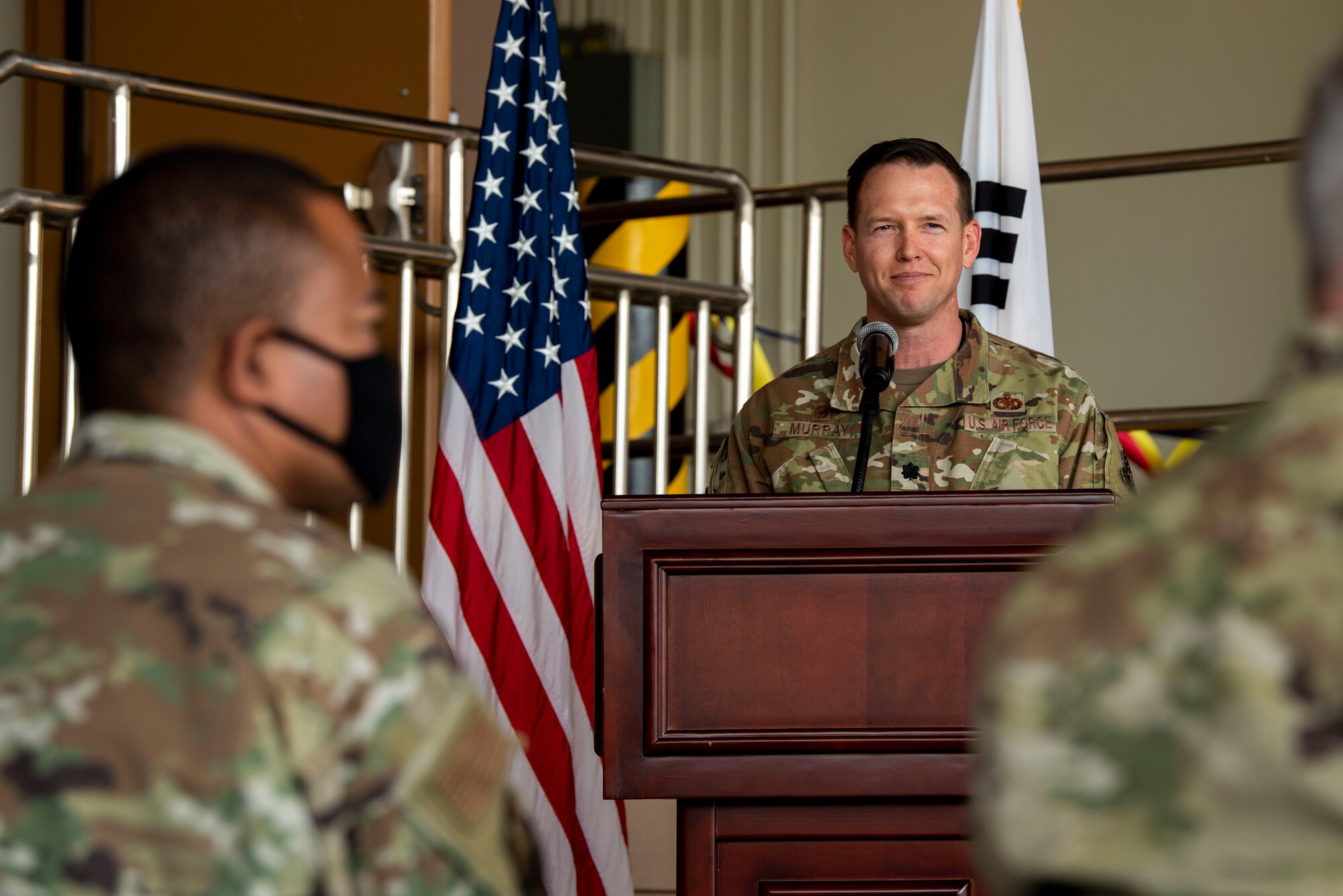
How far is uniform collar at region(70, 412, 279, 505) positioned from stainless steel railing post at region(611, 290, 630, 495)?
9.33ft

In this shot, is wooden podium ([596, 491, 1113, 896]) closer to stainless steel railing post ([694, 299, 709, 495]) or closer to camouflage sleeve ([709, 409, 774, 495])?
camouflage sleeve ([709, 409, 774, 495])

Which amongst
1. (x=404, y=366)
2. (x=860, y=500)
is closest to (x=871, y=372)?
(x=860, y=500)

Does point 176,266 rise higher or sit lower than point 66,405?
higher

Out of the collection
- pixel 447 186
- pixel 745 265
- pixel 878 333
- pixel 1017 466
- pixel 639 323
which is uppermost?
pixel 447 186

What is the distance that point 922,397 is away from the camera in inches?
116

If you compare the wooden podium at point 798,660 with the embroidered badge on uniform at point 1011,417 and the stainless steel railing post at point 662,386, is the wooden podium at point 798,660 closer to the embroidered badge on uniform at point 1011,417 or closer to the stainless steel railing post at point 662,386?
the embroidered badge on uniform at point 1011,417

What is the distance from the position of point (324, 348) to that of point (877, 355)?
1.40m

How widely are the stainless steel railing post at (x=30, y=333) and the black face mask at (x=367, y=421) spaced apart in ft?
7.64

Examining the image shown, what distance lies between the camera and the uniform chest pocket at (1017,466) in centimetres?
281

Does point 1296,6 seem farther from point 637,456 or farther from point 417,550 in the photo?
point 417,550

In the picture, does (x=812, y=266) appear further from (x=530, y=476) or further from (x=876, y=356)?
(x=876, y=356)

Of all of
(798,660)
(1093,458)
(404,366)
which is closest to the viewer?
(798,660)

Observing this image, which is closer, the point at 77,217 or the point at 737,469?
the point at 737,469

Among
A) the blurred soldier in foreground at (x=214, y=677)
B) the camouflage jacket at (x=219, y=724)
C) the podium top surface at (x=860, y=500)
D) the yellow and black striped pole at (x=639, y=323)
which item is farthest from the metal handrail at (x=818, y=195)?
the camouflage jacket at (x=219, y=724)
